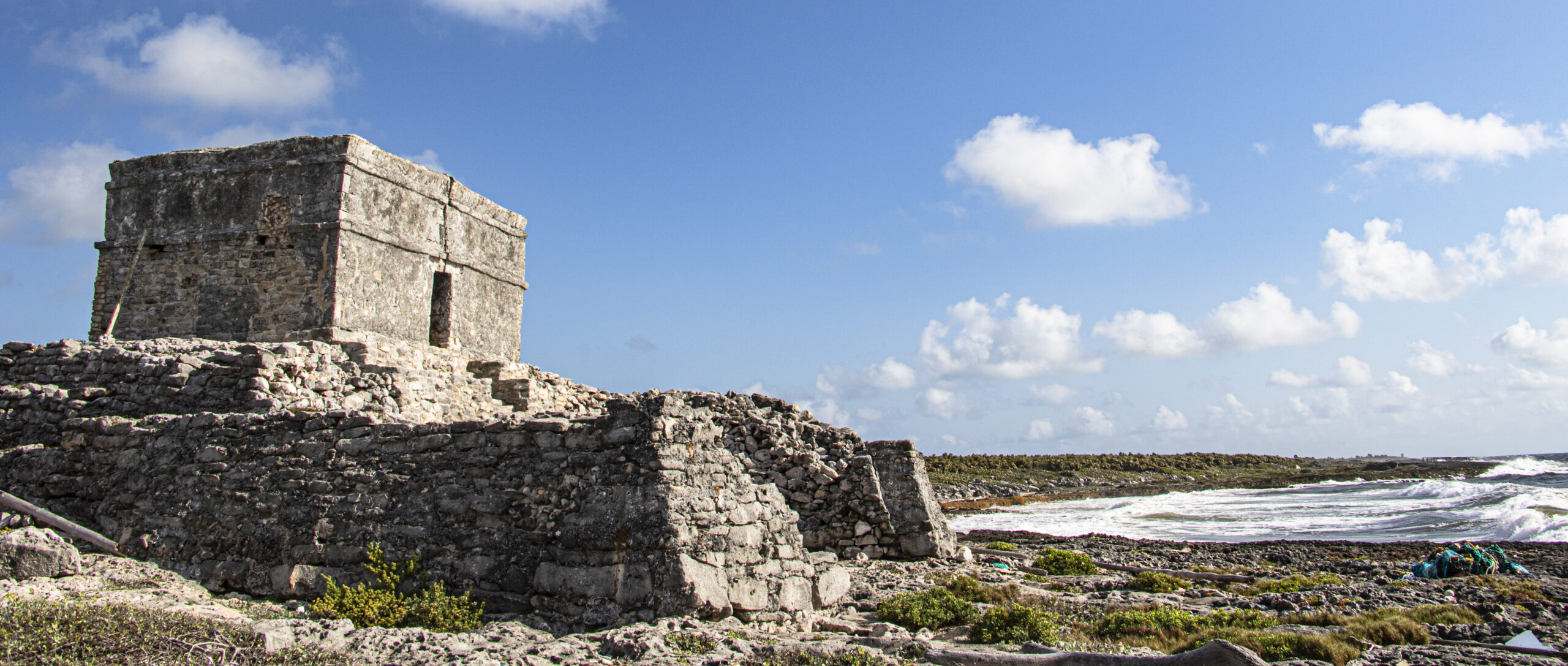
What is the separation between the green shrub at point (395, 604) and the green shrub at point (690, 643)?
5.63 feet

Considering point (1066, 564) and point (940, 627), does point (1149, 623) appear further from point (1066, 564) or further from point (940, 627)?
point (1066, 564)

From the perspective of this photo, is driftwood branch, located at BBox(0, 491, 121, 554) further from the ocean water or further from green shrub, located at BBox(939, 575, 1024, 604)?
the ocean water

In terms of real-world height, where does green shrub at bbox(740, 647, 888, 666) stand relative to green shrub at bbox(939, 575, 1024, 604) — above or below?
above

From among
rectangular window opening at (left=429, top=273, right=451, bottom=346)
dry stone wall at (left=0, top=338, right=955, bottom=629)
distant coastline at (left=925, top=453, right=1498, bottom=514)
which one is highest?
rectangular window opening at (left=429, top=273, right=451, bottom=346)

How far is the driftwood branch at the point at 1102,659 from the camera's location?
20.7 ft

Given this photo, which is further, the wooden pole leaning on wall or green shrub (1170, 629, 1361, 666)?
the wooden pole leaning on wall

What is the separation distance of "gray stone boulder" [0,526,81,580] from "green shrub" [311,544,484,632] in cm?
252

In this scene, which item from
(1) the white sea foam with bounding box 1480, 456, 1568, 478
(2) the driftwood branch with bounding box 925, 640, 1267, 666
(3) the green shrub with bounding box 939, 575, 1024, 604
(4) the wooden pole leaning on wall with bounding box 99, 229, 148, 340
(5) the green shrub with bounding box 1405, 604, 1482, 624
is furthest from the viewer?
(1) the white sea foam with bounding box 1480, 456, 1568, 478

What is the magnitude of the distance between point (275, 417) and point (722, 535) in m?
4.83

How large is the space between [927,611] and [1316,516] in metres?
32.6

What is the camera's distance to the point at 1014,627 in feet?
25.8

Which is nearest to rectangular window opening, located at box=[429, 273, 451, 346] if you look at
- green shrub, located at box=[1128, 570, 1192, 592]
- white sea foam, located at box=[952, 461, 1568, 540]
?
green shrub, located at box=[1128, 570, 1192, 592]

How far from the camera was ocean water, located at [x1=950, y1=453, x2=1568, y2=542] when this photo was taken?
27344 millimetres

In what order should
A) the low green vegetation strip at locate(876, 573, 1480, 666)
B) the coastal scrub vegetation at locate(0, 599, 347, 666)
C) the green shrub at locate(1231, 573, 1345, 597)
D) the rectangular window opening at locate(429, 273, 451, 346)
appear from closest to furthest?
the coastal scrub vegetation at locate(0, 599, 347, 666), the low green vegetation strip at locate(876, 573, 1480, 666), the green shrub at locate(1231, 573, 1345, 597), the rectangular window opening at locate(429, 273, 451, 346)
